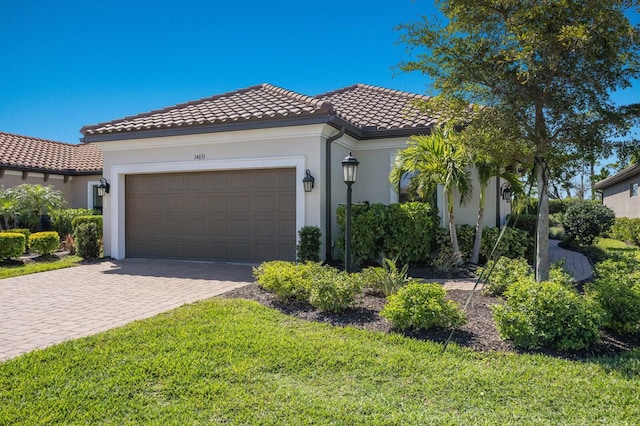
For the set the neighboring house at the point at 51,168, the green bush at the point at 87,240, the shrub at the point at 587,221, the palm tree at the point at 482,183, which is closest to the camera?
the palm tree at the point at 482,183

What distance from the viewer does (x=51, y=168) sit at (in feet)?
53.6

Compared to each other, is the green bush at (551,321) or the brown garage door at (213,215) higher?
the brown garage door at (213,215)

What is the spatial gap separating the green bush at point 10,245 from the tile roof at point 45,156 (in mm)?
5670

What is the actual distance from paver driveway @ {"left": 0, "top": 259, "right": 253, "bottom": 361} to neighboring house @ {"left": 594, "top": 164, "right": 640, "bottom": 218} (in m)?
19.8

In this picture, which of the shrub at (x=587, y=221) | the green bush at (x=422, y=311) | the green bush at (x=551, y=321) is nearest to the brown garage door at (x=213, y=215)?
the green bush at (x=422, y=311)

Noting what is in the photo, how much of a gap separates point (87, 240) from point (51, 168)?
7.39 metres

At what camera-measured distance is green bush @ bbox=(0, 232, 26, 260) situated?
1033cm

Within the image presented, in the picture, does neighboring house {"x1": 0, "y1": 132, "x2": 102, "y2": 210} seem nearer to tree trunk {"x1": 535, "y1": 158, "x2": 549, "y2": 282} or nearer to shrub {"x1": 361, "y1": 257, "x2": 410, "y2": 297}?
shrub {"x1": 361, "y1": 257, "x2": 410, "y2": 297}

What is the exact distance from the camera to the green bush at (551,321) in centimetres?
416

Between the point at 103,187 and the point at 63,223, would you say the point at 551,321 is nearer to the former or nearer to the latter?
the point at 103,187

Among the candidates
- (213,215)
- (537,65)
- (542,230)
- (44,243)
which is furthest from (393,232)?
(44,243)

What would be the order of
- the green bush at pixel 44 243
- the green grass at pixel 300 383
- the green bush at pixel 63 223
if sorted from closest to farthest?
the green grass at pixel 300 383 → the green bush at pixel 44 243 → the green bush at pixel 63 223

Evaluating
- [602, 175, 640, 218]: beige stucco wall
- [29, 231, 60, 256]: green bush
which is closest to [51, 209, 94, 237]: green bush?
[29, 231, 60, 256]: green bush

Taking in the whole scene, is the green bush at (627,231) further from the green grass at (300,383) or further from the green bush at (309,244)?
the green grass at (300,383)
